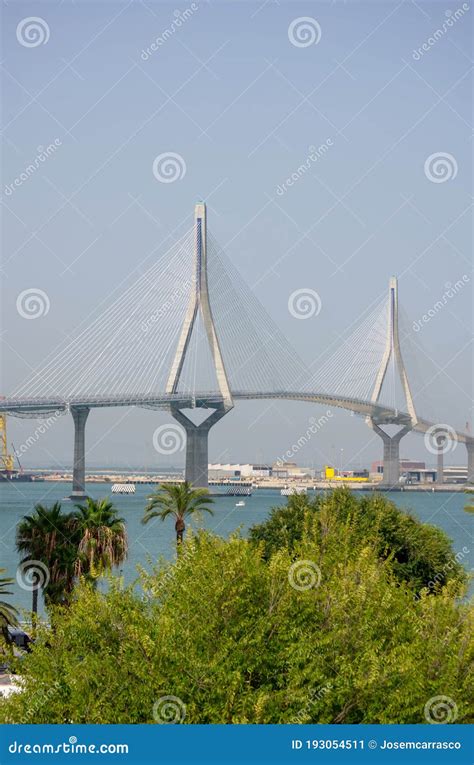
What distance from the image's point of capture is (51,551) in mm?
25438

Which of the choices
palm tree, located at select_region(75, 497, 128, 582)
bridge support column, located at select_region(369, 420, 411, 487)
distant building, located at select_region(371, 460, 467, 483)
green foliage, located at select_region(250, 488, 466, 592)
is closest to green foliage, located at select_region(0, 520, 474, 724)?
palm tree, located at select_region(75, 497, 128, 582)

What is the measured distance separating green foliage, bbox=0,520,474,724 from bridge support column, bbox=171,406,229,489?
60.9 meters

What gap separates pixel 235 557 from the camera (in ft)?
48.4

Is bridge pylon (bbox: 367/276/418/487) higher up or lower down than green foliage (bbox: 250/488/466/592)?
higher up

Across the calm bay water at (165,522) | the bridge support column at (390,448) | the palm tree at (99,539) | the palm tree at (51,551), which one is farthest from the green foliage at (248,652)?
the bridge support column at (390,448)

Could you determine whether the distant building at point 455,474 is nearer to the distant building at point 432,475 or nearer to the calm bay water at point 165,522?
the distant building at point 432,475

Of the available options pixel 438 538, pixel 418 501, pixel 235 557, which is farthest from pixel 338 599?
pixel 418 501

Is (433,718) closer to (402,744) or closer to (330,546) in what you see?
(402,744)

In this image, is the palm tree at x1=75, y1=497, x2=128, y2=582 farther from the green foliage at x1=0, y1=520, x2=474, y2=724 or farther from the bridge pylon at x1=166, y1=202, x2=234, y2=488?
the bridge pylon at x1=166, y1=202, x2=234, y2=488

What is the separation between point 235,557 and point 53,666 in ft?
8.10

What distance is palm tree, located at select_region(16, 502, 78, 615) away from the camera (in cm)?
2538

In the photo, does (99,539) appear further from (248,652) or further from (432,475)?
(432,475)

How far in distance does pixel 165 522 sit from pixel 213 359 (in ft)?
71.7

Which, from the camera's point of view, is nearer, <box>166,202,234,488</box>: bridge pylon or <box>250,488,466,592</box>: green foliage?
<box>250,488,466,592</box>: green foliage
